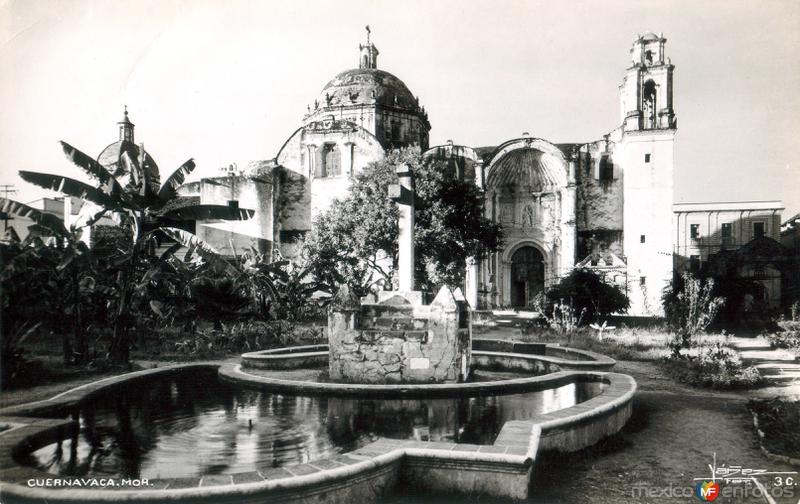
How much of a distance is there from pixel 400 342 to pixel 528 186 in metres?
25.9

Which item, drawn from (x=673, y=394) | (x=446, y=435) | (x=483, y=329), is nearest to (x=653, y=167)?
(x=483, y=329)

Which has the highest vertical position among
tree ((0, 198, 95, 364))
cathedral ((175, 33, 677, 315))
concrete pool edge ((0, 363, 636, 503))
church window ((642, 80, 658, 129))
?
church window ((642, 80, 658, 129))

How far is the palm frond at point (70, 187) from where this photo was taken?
27.7 ft

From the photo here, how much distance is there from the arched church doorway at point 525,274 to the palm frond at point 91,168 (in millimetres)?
25095

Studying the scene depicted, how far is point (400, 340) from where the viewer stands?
25.1ft

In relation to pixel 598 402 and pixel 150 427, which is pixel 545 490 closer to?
pixel 598 402

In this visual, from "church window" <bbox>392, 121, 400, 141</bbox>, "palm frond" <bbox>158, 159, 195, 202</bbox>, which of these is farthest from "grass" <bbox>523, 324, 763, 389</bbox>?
"church window" <bbox>392, 121, 400, 141</bbox>

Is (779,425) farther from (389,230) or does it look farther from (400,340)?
(389,230)

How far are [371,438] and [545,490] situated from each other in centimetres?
165

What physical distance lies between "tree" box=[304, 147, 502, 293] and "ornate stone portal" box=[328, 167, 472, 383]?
1265 centimetres

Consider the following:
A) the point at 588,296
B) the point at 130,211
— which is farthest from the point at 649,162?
the point at 130,211

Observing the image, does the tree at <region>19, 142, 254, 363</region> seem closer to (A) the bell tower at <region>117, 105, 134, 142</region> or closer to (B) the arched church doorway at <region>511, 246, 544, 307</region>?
(A) the bell tower at <region>117, 105, 134, 142</region>

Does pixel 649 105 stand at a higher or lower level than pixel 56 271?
higher

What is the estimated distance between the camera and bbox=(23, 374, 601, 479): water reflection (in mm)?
4645
